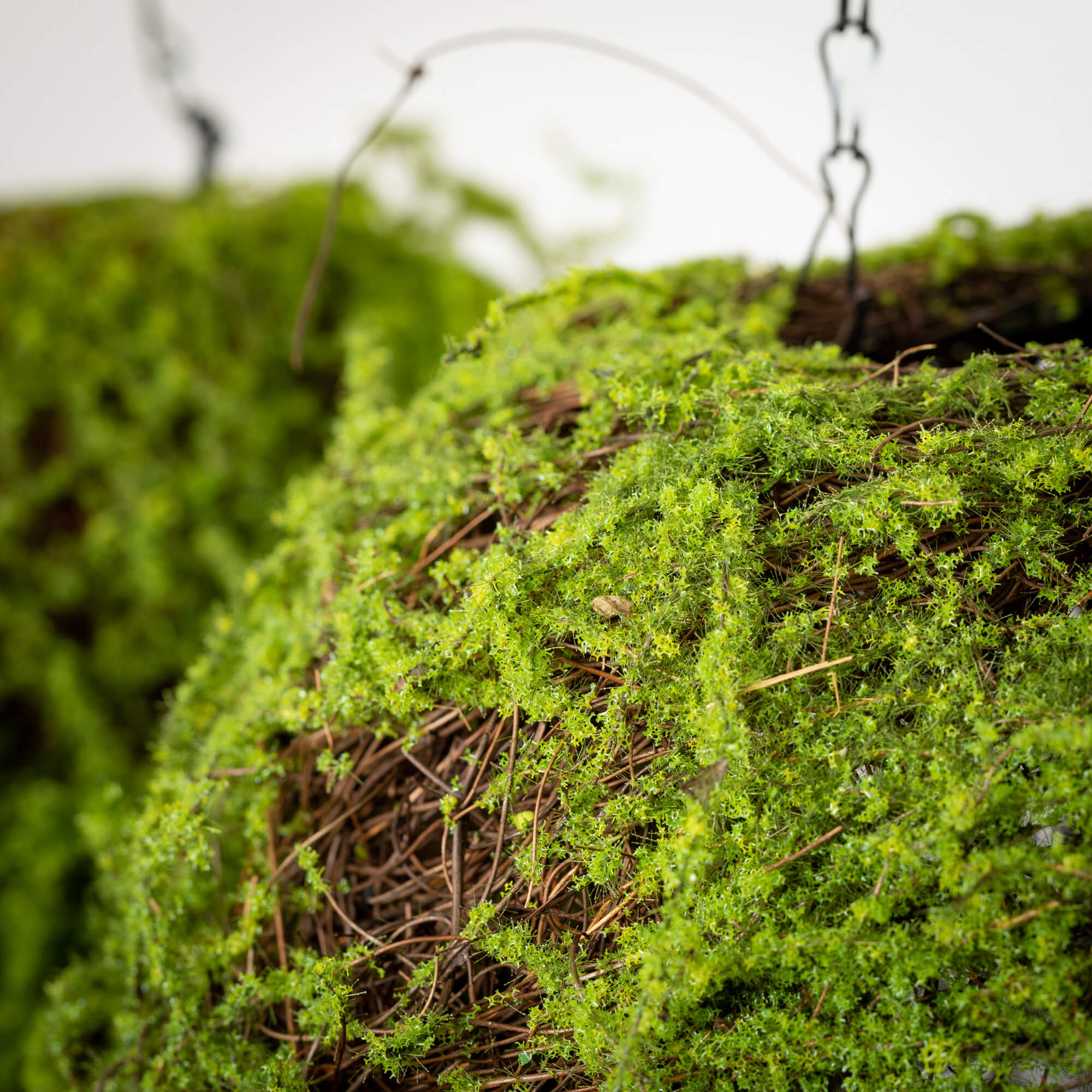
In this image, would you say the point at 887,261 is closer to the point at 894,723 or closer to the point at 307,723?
the point at 894,723

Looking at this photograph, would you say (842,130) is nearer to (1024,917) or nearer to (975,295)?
(975,295)

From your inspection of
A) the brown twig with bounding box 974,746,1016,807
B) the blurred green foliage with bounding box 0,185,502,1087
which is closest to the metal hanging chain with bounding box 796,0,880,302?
the brown twig with bounding box 974,746,1016,807

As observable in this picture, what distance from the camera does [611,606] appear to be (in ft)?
1.90

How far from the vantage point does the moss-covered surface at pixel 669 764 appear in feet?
1.51

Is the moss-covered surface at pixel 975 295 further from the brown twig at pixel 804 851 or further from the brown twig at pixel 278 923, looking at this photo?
the brown twig at pixel 278 923

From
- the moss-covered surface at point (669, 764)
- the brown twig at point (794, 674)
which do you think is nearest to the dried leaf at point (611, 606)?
the moss-covered surface at point (669, 764)

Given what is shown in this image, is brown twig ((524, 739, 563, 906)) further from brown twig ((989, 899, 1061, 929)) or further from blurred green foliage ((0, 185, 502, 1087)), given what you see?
blurred green foliage ((0, 185, 502, 1087))

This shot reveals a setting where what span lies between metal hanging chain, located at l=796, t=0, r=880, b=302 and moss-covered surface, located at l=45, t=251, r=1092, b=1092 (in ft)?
0.65

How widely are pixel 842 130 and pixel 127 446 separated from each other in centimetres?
181

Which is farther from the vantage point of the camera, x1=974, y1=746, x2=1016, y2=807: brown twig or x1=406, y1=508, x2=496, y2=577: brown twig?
x1=406, y1=508, x2=496, y2=577: brown twig

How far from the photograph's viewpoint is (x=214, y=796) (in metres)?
0.79

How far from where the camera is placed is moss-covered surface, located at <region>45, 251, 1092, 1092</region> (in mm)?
459

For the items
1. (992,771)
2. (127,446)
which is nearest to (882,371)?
(992,771)

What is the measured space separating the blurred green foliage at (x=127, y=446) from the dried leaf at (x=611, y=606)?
1527 mm
